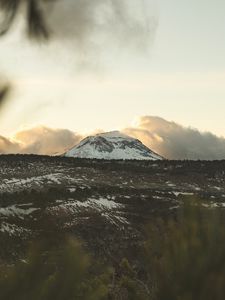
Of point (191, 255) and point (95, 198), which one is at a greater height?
point (191, 255)

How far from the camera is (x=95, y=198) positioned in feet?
219

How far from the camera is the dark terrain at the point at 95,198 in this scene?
153 feet

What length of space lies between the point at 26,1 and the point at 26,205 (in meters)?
54.5

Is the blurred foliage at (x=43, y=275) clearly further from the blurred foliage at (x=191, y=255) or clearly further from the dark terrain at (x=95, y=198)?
the dark terrain at (x=95, y=198)

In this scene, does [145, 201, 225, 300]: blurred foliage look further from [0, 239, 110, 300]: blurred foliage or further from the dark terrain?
[0, 239, 110, 300]: blurred foliage

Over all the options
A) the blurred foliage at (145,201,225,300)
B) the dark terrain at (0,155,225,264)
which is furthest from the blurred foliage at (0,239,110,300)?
the dark terrain at (0,155,225,264)

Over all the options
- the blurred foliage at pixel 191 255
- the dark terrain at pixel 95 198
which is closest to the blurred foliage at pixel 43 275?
the blurred foliage at pixel 191 255

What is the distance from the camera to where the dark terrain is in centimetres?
4675

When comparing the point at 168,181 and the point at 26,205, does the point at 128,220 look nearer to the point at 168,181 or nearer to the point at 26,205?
the point at 26,205

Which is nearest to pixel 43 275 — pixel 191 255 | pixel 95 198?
pixel 191 255

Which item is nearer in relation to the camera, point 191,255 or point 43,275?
point 43,275

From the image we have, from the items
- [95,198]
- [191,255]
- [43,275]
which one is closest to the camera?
[43,275]

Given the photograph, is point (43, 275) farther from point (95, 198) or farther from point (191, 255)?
point (95, 198)

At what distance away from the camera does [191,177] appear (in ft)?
361
